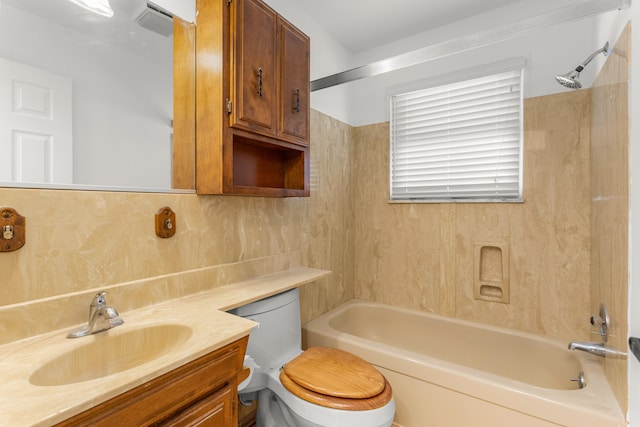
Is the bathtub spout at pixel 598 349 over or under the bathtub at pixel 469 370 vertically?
over

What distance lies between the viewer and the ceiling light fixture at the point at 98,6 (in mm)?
1050

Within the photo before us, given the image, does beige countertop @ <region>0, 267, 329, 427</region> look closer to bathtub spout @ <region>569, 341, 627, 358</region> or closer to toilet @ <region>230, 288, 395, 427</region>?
toilet @ <region>230, 288, 395, 427</region>

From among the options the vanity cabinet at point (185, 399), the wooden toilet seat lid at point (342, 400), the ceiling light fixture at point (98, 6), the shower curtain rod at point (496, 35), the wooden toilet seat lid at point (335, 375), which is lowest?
the wooden toilet seat lid at point (342, 400)

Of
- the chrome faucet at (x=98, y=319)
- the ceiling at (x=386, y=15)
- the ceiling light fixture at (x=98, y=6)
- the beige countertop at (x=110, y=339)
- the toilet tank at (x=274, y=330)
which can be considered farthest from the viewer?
the ceiling at (x=386, y=15)

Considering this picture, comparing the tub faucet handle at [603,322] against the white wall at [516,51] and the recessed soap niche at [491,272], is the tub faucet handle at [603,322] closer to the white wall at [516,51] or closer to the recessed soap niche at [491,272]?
the recessed soap niche at [491,272]

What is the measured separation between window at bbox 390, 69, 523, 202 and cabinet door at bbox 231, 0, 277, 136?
1307 mm

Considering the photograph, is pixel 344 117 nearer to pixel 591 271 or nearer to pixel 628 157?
pixel 628 157

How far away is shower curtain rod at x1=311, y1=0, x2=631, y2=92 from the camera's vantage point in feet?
3.75

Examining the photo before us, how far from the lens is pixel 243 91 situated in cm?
130

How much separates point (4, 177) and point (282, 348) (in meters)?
1.25

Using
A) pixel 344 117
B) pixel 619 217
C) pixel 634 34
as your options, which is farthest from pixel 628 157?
pixel 344 117

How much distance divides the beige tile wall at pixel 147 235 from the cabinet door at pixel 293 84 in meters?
0.43

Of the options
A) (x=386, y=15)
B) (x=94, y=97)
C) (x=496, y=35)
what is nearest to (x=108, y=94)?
(x=94, y=97)

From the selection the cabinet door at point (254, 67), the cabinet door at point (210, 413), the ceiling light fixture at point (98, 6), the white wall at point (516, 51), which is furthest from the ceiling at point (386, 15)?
the cabinet door at point (210, 413)
